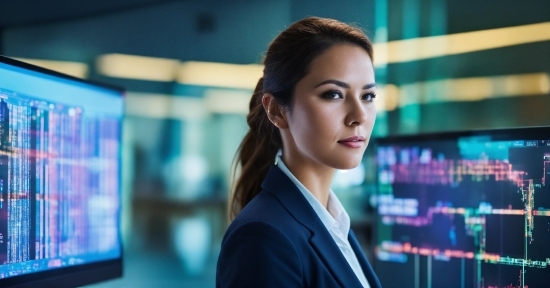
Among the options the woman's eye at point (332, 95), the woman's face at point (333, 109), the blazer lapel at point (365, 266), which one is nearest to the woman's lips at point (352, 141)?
the woman's face at point (333, 109)

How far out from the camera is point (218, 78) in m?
3.49

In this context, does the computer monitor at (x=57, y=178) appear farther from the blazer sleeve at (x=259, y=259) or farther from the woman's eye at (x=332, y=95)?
the woman's eye at (x=332, y=95)

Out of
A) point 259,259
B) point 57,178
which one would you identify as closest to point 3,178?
point 57,178

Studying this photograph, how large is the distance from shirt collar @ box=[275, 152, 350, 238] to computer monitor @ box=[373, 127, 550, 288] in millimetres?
317

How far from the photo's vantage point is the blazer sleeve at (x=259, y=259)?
1.08 metres

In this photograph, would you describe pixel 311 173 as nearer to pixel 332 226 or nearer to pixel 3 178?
pixel 332 226

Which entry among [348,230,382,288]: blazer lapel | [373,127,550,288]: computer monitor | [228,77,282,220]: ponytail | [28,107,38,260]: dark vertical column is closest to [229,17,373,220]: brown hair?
[228,77,282,220]: ponytail

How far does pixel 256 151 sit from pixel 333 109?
0.35m

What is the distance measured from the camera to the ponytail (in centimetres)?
153

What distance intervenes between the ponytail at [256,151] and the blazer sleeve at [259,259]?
0.42 m

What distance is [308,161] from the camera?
1.38m

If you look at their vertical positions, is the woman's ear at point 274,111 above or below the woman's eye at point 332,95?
below

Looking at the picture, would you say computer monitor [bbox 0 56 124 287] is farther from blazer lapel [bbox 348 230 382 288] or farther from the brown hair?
blazer lapel [bbox 348 230 382 288]

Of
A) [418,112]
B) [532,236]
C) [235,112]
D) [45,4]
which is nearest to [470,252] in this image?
[532,236]
